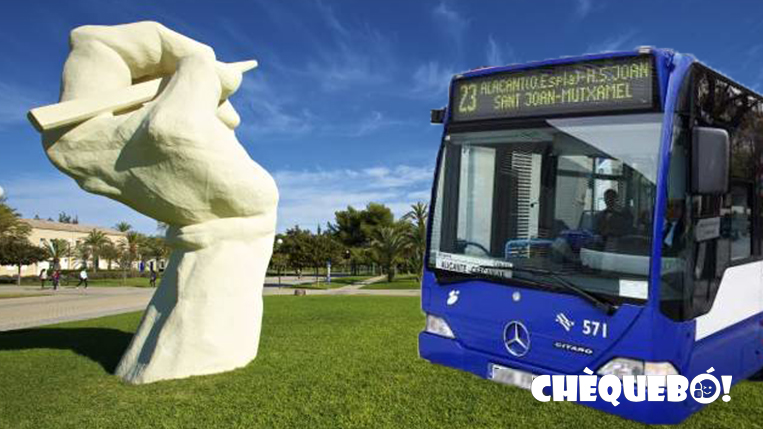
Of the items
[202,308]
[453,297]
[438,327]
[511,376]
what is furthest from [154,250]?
[511,376]

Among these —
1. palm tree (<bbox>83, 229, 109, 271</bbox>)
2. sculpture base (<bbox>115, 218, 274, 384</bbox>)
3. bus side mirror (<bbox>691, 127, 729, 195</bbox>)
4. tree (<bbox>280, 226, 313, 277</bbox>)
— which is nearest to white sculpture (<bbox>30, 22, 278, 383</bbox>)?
sculpture base (<bbox>115, 218, 274, 384</bbox>)

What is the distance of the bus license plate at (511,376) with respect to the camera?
4633mm

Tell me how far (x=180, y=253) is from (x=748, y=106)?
7035mm

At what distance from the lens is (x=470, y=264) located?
5.12 metres

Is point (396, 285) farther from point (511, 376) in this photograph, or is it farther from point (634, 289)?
point (634, 289)

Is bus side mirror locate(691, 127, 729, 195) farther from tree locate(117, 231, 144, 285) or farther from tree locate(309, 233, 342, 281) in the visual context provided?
tree locate(117, 231, 144, 285)

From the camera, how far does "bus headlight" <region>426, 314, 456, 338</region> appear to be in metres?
5.32

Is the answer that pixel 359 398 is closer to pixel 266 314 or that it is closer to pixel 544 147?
pixel 544 147

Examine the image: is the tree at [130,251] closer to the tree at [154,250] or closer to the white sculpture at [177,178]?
the tree at [154,250]

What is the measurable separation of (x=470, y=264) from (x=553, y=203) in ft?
3.09

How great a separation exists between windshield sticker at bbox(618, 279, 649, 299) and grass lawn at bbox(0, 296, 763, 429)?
5.69 ft

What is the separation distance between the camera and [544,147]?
491 cm

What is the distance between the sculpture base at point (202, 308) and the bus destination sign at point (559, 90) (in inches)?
149

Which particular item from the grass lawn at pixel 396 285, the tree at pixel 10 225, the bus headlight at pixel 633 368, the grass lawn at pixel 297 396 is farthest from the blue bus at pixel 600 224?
the tree at pixel 10 225
